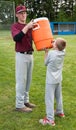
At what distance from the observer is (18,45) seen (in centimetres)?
564

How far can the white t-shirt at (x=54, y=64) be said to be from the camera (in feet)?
16.6

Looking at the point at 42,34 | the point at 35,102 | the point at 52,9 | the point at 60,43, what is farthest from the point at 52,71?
the point at 52,9

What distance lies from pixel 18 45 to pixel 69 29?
38.6m

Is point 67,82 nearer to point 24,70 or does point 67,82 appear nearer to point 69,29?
point 24,70

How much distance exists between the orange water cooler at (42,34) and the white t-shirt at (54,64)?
0.23 m

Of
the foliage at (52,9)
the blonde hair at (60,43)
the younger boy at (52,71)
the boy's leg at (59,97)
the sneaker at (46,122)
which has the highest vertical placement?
the blonde hair at (60,43)

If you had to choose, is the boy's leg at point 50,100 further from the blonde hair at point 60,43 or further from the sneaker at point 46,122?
the blonde hair at point 60,43

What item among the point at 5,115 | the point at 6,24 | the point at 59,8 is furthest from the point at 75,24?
the point at 5,115

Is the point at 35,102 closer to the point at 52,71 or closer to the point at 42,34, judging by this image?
the point at 52,71

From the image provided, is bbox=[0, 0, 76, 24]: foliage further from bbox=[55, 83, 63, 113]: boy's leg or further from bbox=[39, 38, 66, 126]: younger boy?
bbox=[39, 38, 66, 126]: younger boy

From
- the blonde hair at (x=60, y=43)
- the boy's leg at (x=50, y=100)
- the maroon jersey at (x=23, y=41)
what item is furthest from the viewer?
the maroon jersey at (x=23, y=41)

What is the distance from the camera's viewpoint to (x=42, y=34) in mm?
5254

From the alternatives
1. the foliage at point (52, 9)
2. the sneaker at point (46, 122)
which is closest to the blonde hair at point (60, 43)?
the sneaker at point (46, 122)

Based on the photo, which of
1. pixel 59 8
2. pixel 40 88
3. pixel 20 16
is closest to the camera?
pixel 20 16
